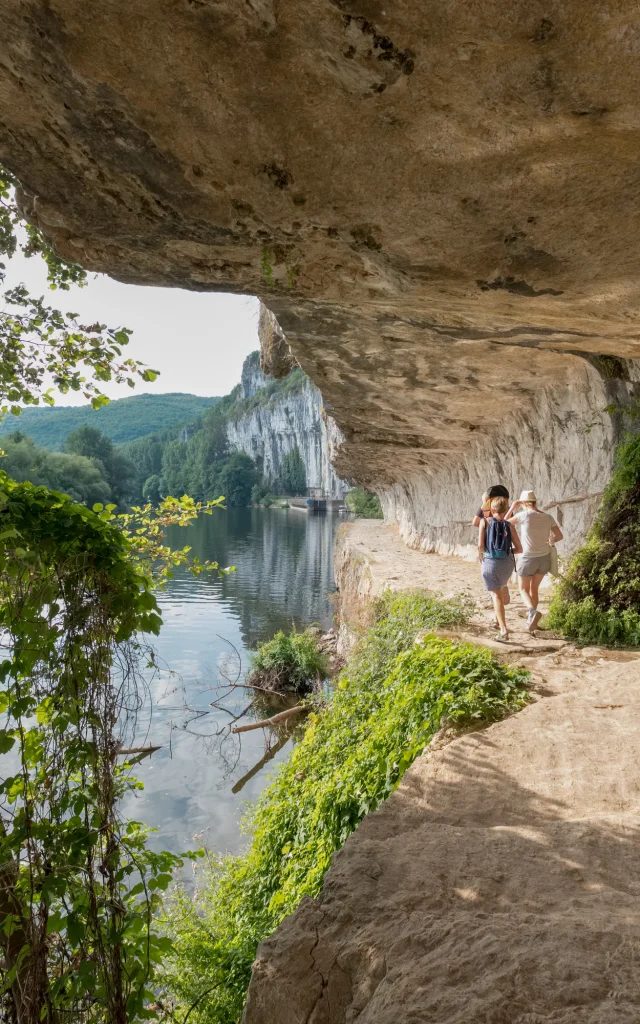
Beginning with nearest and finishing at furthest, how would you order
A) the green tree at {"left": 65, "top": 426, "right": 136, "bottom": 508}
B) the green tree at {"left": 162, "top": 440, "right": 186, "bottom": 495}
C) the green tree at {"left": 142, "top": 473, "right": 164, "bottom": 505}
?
the green tree at {"left": 65, "top": 426, "right": 136, "bottom": 508} < the green tree at {"left": 142, "top": 473, "right": 164, "bottom": 505} < the green tree at {"left": 162, "top": 440, "right": 186, "bottom": 495}

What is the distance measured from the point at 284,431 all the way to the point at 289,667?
74135mm

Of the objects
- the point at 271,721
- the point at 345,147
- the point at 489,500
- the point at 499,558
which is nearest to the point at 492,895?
the point at 345,147

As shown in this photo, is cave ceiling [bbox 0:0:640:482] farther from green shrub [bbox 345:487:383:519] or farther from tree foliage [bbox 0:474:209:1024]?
green shrub [bbox 345:487:383:519]

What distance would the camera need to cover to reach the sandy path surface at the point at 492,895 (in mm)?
1471

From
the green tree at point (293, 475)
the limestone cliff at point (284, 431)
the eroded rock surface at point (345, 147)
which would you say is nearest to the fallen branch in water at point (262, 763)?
the eroded rock surface at point (345, 147)

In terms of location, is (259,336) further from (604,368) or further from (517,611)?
(517,611)

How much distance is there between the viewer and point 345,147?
241 cm

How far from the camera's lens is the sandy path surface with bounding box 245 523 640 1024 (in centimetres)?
147

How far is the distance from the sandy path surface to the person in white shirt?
66.7 inches

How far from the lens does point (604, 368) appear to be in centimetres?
656

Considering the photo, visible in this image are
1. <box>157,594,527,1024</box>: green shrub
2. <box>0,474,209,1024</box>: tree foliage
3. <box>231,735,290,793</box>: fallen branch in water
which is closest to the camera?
<box>0,474,209,1024</box>: tree foliage

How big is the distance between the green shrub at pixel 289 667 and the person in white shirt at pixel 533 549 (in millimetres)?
7358

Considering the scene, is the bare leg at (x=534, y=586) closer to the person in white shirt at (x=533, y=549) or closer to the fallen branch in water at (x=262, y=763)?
the person in white shirt at (x=533, y=549)

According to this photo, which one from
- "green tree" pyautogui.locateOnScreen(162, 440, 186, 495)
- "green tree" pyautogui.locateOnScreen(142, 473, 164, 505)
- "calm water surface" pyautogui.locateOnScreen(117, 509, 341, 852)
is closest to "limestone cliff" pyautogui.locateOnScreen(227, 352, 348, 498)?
"green tree" pyautogui.locateOnScreen(162, 440, 186, 495)
